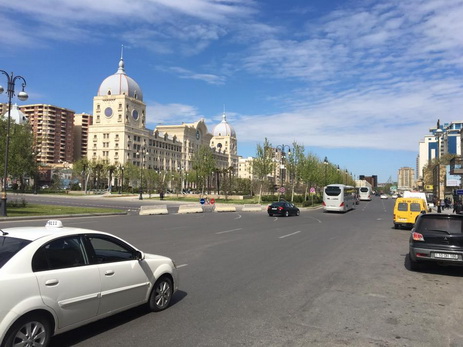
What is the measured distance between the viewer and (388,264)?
10727 mm

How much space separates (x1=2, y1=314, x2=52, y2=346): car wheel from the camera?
12.8 feet

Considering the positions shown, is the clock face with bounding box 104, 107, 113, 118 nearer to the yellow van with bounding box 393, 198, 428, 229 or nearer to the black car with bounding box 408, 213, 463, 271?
the yellow van with bounding box 393, 198, 428, 229

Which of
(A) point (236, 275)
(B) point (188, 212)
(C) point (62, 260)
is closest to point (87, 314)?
(C) point (62, 260)

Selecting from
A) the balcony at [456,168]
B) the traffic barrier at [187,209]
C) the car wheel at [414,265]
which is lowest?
the traffic barrier at [187,209]

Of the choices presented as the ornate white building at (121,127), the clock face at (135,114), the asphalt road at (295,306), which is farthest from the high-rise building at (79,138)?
the asphalt road at (295,306)

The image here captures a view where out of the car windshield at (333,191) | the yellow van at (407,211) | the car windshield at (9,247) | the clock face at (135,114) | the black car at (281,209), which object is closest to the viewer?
the car windshield at (9,247)

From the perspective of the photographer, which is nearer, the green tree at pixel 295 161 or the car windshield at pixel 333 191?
the car windshield at pixel 333 191

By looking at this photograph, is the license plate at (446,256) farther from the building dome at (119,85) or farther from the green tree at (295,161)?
the building dome at (119,85)

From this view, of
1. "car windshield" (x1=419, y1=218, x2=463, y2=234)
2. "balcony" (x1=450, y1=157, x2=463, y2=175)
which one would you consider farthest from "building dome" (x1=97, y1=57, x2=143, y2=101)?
"car windshield" (x1=419, y1=218, x2=463, y2=234)

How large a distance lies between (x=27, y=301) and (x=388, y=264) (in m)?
9.41

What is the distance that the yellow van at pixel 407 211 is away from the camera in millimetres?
21734

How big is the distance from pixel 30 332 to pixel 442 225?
932 centimetres

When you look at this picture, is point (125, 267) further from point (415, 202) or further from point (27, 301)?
point (415, 202)

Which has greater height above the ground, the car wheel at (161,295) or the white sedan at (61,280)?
the white sedan at (61,280)
